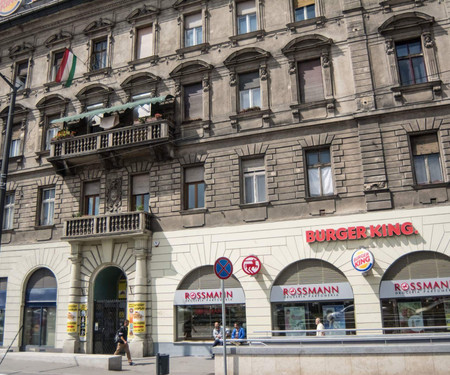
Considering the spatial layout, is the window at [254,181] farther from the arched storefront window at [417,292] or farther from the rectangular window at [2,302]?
the rectangular window at [2,302]

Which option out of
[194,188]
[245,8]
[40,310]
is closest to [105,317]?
[40,310]

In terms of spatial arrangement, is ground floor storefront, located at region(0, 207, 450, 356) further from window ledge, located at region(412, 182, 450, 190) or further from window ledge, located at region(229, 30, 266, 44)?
window ledge, located at region(229, 30, 266, 44)

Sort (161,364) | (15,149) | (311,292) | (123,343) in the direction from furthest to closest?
(15,149) < (311,292) < (123,343) < (161,364)

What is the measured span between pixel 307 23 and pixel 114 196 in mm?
12242

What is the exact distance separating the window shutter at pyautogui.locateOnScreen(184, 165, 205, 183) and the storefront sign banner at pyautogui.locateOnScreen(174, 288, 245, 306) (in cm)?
505

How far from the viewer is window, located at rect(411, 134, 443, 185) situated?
16.6 metres

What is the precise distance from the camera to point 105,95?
22797 mm

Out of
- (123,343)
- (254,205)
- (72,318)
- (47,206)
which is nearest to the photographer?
(123,343)

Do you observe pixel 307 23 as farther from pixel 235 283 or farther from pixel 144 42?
pixel 235 283

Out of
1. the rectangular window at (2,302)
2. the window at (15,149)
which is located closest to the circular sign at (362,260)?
the rectangular window at (2,302)

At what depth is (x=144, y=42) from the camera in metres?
22.9

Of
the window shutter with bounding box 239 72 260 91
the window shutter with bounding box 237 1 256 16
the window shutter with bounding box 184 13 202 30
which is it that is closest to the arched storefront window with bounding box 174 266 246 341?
the window shutter with bounding box 239 72 260 91

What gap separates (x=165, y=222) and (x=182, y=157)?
3144 millimetres

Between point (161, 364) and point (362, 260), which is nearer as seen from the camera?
point (161, 364)
